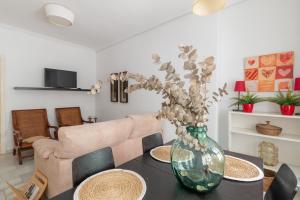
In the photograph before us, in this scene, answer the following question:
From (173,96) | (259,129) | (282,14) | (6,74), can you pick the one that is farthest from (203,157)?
(6,74)

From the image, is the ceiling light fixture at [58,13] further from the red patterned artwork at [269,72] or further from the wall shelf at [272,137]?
the wall shelf at [272,137]

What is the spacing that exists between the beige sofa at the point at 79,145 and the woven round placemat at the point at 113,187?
614 millimetres

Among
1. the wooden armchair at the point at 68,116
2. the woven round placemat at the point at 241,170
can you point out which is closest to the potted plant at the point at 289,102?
the woven round placemat at the point at 241,170

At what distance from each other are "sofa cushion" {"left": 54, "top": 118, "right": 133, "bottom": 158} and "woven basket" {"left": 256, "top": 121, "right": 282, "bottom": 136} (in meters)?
1.73

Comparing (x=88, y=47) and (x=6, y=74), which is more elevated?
(x=88, y=47)

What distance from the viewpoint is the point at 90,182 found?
3.17 ft

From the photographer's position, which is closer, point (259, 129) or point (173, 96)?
point (173, 96)

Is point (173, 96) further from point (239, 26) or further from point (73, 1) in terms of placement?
point (73, 1)

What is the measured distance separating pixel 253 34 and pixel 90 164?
260 cm

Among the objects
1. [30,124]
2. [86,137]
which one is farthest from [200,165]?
[30,124]

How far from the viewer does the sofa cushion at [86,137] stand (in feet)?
4.95

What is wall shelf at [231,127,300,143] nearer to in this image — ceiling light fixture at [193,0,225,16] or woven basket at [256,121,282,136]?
woven basket at [256,121,282,136]

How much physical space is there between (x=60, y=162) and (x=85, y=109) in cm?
329

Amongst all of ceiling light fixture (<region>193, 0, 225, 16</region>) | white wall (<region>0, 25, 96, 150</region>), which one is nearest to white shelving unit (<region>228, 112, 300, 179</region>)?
ceiling light fixture (<region>193, 0, 225, 16</region>)
